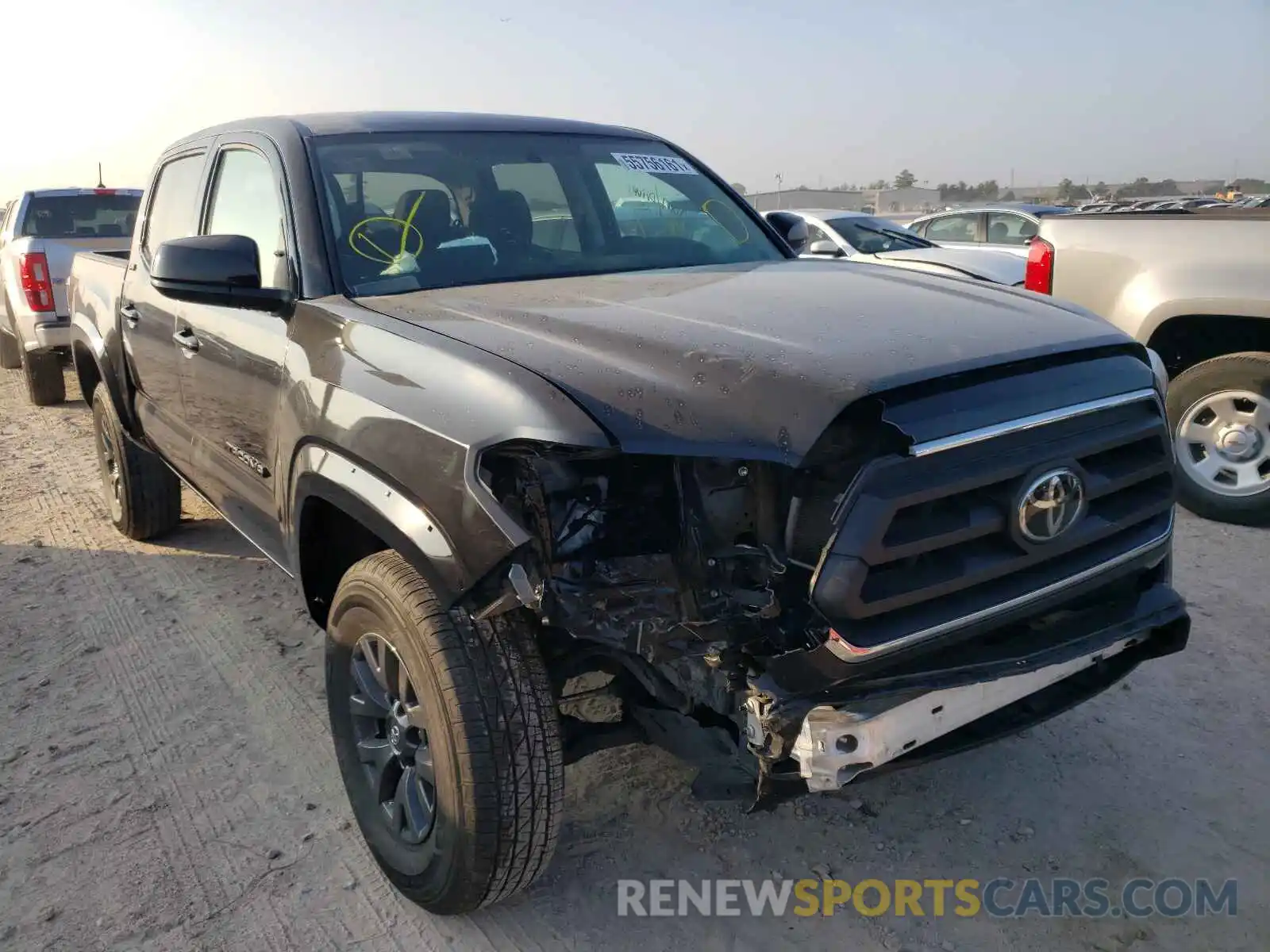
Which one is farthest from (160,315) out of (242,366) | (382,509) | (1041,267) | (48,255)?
(48,255)

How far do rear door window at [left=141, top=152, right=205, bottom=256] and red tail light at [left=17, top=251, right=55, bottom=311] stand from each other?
4.32 meters

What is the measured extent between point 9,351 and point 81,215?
2649 millimetres

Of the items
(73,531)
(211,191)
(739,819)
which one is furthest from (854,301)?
(73,531)

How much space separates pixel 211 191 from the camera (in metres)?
3.71

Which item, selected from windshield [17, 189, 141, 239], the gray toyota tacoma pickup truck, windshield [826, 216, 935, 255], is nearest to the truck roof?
the gray toyota tacoma pickup truck

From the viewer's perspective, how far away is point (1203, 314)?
16.7ft

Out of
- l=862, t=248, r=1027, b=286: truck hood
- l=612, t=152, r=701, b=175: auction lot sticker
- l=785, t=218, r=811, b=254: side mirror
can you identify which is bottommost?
l=862, t=248, r=1027, b=286: truck hood

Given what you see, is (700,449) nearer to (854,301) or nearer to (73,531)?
(854,301)

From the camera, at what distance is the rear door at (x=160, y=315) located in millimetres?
3820

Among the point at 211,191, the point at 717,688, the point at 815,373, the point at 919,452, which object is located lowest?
the point at 717,688

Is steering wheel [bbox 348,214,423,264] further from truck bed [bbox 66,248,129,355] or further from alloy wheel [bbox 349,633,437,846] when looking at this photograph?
truck bed [bbox 66,248,129,355]

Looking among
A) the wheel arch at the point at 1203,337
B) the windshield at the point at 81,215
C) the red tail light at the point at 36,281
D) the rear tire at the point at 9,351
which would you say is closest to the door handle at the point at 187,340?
the wheel arch at the point at 1203,337

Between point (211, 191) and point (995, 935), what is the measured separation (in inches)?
139

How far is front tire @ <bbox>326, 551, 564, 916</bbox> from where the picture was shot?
216 centimetres
